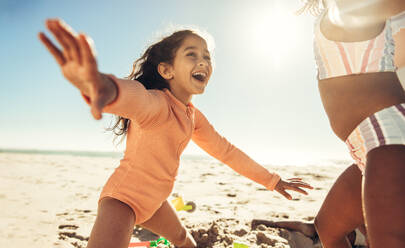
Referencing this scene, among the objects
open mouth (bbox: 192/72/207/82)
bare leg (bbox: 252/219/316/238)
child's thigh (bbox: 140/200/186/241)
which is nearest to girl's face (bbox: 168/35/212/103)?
open mouth (bbox: 192/72/207/82)

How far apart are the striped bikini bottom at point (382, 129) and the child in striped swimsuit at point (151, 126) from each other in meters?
1.00

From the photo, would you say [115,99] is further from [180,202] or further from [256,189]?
[256,189]

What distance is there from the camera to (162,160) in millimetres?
1872

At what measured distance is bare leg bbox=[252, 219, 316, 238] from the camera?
2.30 metres

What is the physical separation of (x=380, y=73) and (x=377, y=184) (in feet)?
1.42

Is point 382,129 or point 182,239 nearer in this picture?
point 382,129

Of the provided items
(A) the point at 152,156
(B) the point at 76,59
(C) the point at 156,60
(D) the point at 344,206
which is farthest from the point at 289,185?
(B) the point at 76,59

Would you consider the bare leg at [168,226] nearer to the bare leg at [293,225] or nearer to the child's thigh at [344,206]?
the bare leg at [293,225]

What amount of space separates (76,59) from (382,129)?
1.11 meters

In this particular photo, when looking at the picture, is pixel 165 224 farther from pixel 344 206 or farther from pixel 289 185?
pixel 344 206

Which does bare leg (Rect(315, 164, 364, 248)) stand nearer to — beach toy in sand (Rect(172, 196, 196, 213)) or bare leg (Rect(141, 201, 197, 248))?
bare leg (Rect(141, 201, 197, 248))

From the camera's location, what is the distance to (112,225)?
1.59m

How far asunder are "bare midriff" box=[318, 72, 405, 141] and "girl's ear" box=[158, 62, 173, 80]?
4.75ft

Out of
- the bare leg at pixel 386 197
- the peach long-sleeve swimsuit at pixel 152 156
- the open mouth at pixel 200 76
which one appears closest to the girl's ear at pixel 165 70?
the open mouth at pixel 200 76
